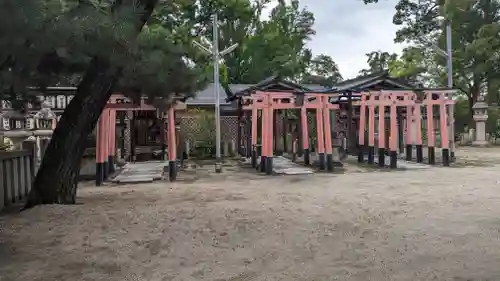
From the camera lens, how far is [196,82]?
310 inches

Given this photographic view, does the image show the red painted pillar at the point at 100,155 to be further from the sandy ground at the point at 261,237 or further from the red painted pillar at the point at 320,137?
the red painted pillar at the point at 320,137

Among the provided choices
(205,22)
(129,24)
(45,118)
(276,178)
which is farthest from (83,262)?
(205,22)

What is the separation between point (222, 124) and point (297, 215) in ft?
51.4

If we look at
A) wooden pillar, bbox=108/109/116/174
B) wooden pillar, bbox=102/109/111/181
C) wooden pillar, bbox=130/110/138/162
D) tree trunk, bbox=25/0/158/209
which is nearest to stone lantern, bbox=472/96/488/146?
wooden pillar, bbox=130/110/138/162

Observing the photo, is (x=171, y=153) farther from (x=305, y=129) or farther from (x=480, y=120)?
(x=480, y=120)

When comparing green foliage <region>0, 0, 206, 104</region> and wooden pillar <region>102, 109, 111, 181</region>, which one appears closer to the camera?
green foliage <region>0, 0, 206, 104</region>

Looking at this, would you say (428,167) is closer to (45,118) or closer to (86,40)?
(45,118)

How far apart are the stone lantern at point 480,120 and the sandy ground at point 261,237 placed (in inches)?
641

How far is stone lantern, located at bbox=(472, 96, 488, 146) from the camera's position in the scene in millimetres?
23750

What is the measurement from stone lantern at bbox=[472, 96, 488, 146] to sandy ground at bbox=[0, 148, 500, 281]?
16293mm

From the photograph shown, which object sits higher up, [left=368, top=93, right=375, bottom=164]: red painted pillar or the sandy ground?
[left=368, top=93, right=375, bottom=164]: red painted pillar

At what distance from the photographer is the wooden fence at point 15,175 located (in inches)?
293

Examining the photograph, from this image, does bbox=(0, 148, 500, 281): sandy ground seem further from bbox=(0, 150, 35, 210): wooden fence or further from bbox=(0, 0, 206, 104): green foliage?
bbox=(0, 0, 206, 104): green foliage

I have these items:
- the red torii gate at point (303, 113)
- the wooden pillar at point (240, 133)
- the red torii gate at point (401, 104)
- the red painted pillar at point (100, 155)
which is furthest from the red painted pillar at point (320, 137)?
the red painted pillar at point (100, 155)
